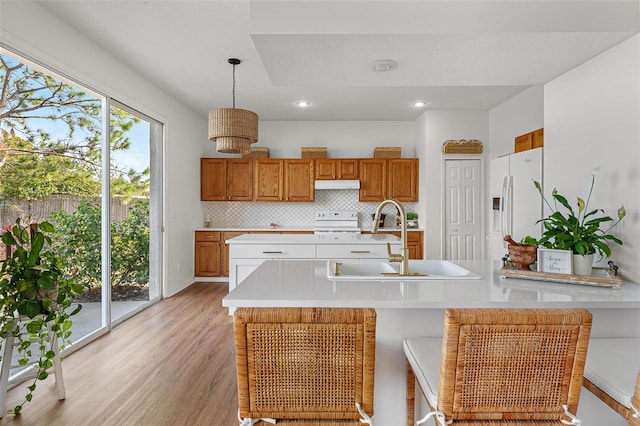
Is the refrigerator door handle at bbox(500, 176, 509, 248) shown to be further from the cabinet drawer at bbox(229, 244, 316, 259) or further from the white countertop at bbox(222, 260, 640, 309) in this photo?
the white countertop at bbox(222, 260, 640, 309)

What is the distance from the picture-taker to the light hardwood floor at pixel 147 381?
2.11 m

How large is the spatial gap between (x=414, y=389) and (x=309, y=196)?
4.63 meters

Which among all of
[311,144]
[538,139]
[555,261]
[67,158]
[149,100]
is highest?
[149,100]

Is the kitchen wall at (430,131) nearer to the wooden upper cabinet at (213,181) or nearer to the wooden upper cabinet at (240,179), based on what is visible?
the wooden upper cabinet at (213,181)

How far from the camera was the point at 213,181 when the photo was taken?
20.2ft

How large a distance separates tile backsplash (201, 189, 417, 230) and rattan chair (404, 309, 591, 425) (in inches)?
208

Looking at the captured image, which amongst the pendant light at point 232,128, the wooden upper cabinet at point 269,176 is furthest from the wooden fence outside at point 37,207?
the wooden upper cabinet at point 269,176

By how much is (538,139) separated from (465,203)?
5.77 feet

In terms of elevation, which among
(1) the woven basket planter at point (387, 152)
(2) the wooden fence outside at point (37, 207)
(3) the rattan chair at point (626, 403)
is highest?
(1) the woven basket planter at point (387, 152)

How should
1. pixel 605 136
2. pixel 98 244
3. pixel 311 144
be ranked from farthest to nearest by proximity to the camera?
pixel 311 144 → pixel 98 244 → pixel 605 136

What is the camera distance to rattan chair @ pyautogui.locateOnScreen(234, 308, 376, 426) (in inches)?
41.7

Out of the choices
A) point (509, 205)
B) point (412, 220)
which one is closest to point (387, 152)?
point (412, 220)

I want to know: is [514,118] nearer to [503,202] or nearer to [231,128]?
[503,202]

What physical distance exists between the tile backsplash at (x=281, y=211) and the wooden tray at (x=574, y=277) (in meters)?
4.48
